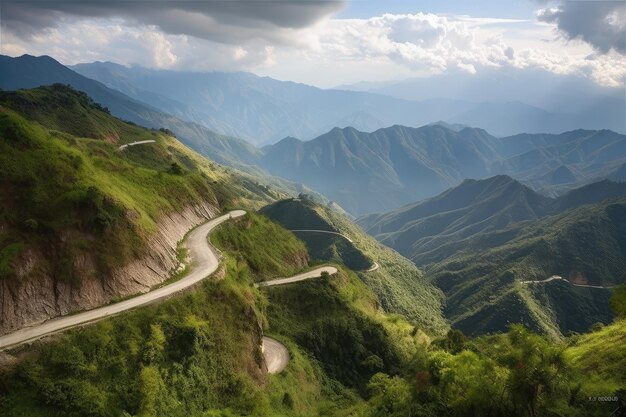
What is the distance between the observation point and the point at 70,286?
151 feet

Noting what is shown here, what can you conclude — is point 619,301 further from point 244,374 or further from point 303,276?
point 244,374

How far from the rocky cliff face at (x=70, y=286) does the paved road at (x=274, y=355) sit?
20.5 metres

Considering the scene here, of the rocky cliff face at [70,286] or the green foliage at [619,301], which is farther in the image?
the green foliage at [619,301]

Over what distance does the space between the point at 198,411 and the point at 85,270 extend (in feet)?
64.6

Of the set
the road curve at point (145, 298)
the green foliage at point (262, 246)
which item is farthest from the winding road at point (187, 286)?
the green foliage at point (262, 246)

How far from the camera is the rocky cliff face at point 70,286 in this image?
4128cm

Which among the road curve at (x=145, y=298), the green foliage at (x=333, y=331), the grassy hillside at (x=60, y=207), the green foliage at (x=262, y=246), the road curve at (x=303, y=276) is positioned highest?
the grassy hillside at (x=60, y=207)

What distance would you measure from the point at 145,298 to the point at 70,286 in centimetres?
799

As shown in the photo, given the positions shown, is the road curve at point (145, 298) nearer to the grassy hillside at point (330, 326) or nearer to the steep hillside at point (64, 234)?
the steep hillside at point (64, 234)

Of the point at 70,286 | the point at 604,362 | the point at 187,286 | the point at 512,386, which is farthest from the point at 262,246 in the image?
the point at 512,386

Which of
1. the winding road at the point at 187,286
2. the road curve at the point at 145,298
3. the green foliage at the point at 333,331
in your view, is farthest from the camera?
the green foliage at the point at 333,331

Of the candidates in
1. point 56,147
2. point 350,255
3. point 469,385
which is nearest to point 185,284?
point 56,147

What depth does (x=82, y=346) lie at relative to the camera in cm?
4072

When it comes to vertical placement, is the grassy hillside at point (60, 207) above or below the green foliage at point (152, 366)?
above
